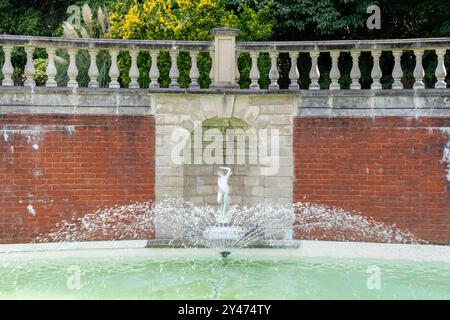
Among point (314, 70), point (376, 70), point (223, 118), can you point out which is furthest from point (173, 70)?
point (376, 70)

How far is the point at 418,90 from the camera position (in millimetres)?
9883

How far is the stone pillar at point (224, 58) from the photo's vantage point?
10.2 meters

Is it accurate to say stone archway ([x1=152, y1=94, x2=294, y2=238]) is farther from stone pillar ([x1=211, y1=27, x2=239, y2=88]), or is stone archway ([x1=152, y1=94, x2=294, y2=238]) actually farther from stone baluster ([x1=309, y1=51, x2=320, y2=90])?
stone baluster ([x1=309, y1=51, x2=320, y2=90])

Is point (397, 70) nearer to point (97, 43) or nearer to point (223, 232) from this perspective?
point (223, 232)

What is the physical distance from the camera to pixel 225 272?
813cm

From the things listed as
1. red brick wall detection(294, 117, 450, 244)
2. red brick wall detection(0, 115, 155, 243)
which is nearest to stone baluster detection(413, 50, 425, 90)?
red brick wall detection(294, 117, 450, 244)

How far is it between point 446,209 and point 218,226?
3.53 meters

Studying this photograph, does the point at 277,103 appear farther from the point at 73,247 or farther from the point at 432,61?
the point at 432,61

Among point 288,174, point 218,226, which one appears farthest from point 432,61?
point 218,226

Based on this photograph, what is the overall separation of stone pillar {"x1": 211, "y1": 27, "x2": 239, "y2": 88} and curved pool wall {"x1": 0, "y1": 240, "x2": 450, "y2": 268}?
264cm

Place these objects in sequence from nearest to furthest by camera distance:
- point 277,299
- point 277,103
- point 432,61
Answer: point 277,299, point 277,103, point 432,61

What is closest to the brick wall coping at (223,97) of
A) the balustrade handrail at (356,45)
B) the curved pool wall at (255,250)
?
the balustrade handrail at (356,45)

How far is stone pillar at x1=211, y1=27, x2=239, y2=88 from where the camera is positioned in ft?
33.5

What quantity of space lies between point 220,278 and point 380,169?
3.67 metres
